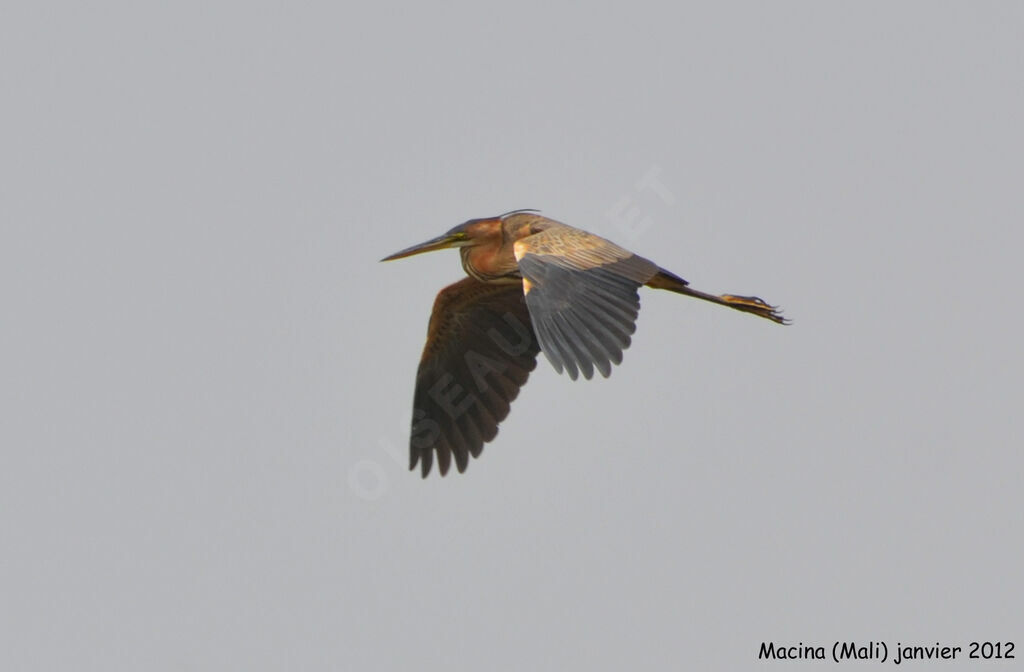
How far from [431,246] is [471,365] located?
0.97 m

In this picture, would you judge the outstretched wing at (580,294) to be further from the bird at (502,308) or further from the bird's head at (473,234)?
the bird's head at (473,234)

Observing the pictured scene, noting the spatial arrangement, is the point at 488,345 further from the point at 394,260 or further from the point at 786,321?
the point at 786,321

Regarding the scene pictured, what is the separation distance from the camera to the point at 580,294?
932 cm

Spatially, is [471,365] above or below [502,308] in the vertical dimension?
below

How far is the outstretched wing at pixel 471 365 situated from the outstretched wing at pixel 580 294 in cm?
148

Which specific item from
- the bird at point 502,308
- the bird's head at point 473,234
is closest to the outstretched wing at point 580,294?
the bird at point 502,308

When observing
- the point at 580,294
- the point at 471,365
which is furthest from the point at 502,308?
the point at 580,294

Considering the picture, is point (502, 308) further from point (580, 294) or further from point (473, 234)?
point (580, 294)

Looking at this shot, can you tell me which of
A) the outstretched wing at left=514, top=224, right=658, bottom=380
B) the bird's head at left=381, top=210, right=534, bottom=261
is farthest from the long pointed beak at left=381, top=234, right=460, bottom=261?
the outstretched wing at left=514, top=224, right=658, bottom=380

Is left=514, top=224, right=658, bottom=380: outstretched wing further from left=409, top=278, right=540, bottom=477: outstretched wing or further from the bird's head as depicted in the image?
left=409, top=278, right=540, bottom=477: outstretched wing

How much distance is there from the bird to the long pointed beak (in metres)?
0.01

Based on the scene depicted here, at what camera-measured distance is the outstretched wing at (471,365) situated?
1169 centimetres

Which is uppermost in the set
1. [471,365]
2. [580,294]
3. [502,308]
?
[502,308]

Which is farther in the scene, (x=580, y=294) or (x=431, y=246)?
(x=431, y=246)
